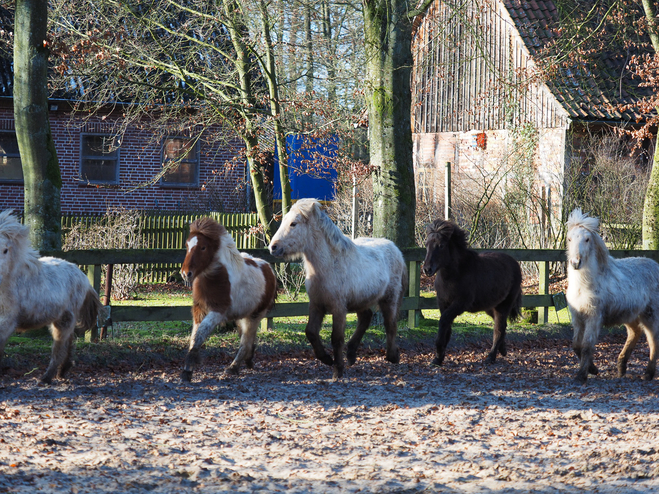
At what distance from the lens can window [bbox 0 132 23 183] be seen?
22.9 m

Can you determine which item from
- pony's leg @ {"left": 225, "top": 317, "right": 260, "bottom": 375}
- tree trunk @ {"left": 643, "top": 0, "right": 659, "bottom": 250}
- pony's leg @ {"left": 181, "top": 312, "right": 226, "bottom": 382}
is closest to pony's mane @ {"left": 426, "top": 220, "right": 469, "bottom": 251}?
pony's leg @ {"left": 225, "top": 317, "right": 260, "bottom": 375}

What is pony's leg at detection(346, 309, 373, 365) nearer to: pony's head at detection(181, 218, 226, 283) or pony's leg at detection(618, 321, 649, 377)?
pony's head at detection(181, 218, 226, 283)

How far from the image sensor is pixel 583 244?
26.0 feet

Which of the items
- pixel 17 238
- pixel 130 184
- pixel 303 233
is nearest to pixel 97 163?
pixel 130 184

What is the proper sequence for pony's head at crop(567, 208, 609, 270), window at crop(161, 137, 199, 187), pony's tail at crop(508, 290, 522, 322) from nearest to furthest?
pony's head at crop(567, 208, 609, 270) < pony's tail at crop(508, 290, 522, 322) < window at crop(161, 137, 199, 187)

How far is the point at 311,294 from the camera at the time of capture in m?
7.82

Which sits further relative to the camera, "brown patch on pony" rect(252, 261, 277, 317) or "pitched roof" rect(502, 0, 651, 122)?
"pitched roof" rect(502, 0, 651, 122)

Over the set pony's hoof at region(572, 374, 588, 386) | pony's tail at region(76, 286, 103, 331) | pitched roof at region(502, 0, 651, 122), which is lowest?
pony's hoof at region(572, 374, 588, 386)

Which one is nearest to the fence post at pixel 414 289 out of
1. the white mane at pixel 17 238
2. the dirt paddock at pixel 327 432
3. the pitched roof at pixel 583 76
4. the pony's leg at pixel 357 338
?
the pony's leg at pixel 357 338

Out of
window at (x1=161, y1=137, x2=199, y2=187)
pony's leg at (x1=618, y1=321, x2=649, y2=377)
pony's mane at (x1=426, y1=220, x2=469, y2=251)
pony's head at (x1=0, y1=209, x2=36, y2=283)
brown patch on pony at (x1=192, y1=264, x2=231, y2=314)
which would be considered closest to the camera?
pony's head at (x1=0, y1=209, x2=36, y2=283)

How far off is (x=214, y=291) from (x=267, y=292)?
922 mm

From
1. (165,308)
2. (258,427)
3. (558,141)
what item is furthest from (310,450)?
(558,141)

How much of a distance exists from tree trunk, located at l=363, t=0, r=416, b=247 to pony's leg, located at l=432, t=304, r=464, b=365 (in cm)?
259

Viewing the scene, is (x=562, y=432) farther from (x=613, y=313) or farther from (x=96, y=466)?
(x=96, y=466)
